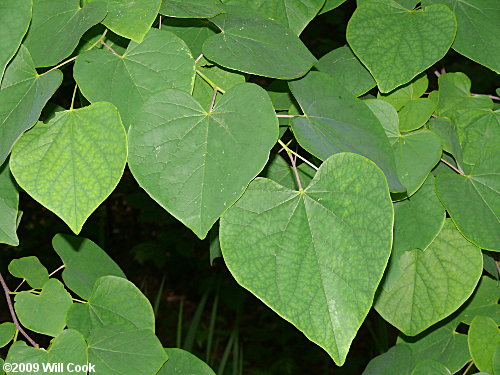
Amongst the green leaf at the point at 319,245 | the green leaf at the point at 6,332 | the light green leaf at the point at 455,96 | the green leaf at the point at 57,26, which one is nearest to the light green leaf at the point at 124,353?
the green leaf at the point at 6,332

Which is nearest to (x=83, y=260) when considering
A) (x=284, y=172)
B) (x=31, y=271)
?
(x=31, y=271)

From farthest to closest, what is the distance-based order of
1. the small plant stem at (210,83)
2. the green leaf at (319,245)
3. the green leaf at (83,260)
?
the green leaf at (83,260)
the small plant stem at (210,83)
the green leaf at (319,245)

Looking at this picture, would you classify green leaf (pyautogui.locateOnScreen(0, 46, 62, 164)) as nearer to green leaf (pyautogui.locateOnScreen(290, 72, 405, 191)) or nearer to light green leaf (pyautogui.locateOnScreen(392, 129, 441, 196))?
green leaf (pyautogui.locateOnScreen(290, 72, 405, 191))

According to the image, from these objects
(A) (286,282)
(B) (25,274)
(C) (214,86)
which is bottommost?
(B) (25,274)

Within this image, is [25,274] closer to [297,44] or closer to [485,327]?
[297,44]

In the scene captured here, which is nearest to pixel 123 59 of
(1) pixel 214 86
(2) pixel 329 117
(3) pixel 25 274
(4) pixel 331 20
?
(1) pixel 214 86

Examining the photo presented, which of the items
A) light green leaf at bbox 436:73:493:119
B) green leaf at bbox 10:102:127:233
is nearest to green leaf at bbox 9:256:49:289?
green leaf at bbox 10:102:127:233

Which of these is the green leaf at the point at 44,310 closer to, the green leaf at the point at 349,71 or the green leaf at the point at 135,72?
the green leaf at the point at 135,72
